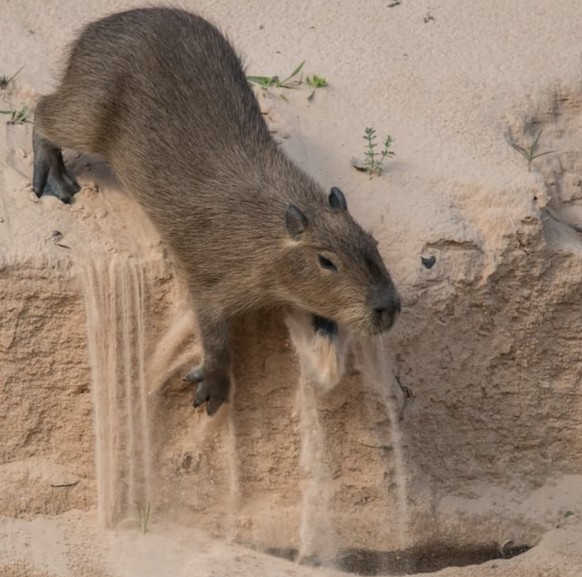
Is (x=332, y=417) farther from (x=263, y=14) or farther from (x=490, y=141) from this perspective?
(x=263, y=14)

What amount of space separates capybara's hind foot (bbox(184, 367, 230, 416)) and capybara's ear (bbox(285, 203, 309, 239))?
73 cm

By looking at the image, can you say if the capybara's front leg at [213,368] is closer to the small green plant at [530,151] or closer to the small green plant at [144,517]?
the small green plant at [144,517]

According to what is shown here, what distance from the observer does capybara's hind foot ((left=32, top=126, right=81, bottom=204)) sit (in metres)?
7.03

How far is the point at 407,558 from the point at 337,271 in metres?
1.54

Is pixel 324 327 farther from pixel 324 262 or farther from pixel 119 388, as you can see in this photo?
pixel 119 388

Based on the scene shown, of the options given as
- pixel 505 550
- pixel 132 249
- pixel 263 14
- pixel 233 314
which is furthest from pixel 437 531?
pixel 263 14

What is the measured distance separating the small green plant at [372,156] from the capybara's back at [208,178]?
552 mm

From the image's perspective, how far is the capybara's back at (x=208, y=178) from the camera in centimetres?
637

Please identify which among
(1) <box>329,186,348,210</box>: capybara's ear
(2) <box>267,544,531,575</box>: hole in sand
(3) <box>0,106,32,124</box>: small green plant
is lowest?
(2) <box>267,544,531,575</box>: hole in sand

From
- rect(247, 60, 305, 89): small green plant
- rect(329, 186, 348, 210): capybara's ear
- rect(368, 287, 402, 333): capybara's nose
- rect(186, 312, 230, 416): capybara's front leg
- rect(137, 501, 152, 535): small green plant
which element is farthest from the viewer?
rect(247, 60, 305, 89): small green plant

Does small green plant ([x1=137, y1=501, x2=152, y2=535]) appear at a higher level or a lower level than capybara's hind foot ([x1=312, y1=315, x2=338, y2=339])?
lower

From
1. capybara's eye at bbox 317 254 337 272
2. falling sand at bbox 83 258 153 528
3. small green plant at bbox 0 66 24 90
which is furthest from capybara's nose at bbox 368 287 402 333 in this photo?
small green plant at bbox 0 66 24 90

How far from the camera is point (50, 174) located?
23.3 feet

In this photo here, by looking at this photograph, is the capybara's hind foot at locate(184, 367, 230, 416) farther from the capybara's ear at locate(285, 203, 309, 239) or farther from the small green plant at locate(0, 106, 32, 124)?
the small green plant at locate(0, 106, 32, 124)
